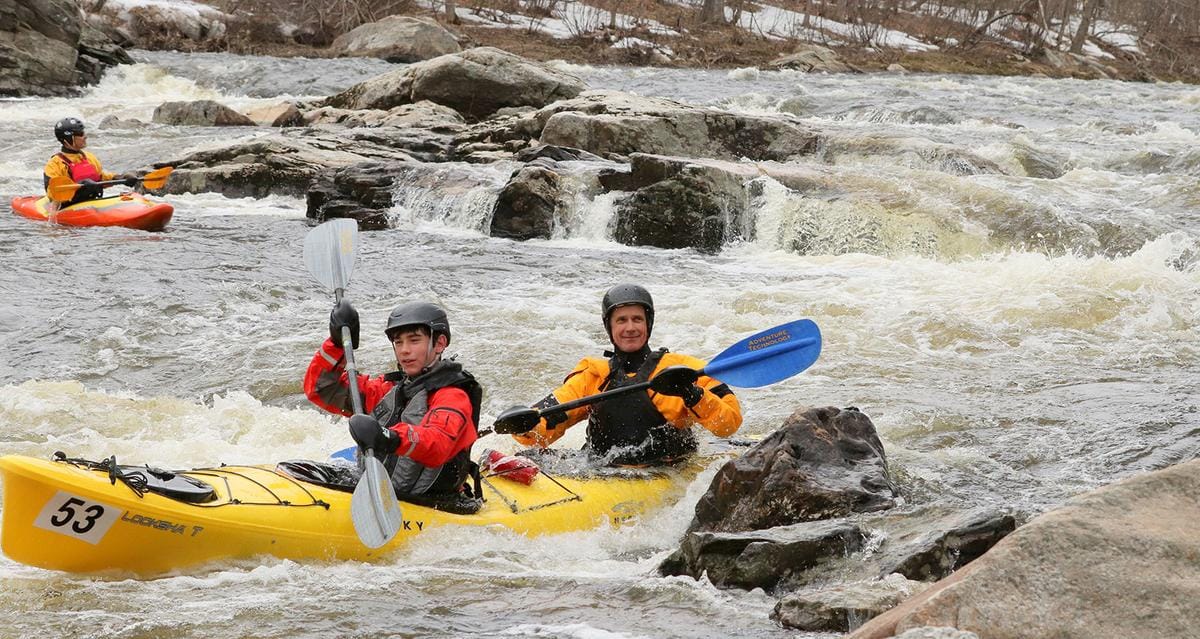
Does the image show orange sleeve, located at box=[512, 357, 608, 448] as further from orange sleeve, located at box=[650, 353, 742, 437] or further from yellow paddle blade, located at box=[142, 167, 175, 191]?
yellow paddle blade, located at box=[142, 167, 175, 191]

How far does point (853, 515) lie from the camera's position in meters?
4.31

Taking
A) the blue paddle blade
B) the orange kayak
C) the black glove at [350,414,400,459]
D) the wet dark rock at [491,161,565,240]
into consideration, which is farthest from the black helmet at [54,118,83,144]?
the black glove at [350,414,400,459]

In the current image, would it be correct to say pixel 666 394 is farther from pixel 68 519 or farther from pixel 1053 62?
pixel 1053 62

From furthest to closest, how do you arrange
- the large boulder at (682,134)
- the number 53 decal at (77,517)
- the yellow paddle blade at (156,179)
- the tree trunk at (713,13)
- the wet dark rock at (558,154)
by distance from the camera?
the tree trunk at (713,13)
the large boulder at (682,134)
the wet dark rock at (558,154)
the yellow paddle blade at (156,179)
the number 53 decal at (77,517)

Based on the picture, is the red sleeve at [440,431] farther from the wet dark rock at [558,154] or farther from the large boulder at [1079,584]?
the wet dark rock at [558,154]

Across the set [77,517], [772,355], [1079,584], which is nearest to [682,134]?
[772,355]

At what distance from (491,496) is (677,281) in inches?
205

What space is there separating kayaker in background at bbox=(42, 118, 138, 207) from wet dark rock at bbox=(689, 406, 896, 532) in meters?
8.86

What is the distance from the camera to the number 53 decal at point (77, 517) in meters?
3.78

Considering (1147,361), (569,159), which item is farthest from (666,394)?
(569,159)

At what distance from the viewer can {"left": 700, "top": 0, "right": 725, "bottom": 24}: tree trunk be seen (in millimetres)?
30562

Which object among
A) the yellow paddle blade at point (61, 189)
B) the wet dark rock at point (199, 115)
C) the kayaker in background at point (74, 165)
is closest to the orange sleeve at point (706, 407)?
the kayaker in background at point (74, 165)

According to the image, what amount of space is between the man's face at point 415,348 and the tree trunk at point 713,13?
2722cm

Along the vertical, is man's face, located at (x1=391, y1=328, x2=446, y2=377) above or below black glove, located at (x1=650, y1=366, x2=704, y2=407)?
above
